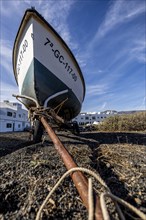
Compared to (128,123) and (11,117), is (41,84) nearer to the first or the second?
(128,123)

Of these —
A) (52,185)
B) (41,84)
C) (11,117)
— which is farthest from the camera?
(11,117)

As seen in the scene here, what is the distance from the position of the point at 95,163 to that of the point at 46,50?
9.21 ft

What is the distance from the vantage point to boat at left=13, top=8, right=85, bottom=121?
388cm

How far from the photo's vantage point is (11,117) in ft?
115

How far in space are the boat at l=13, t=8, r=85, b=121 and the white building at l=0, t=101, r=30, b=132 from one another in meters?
29.1

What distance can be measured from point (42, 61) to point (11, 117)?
3331 centimetres

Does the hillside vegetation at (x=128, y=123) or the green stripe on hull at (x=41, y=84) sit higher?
the green stripe on hull at (x=41, y=84)

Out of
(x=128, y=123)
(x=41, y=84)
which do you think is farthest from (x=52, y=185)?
(x=128, y=123)

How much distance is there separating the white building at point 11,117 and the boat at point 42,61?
29145 millimetres

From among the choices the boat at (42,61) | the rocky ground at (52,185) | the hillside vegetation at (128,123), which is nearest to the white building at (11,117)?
the hillside vegetation at (128,123)

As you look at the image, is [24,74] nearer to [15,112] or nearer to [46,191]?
[46,191]

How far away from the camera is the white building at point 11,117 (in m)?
32.4

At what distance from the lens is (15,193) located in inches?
58.3

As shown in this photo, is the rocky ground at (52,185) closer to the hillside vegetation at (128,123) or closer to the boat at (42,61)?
the boat at (42,61)
